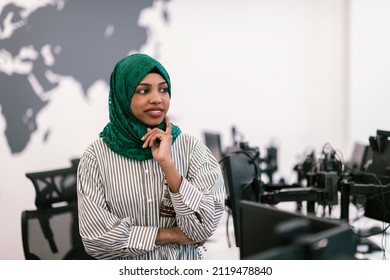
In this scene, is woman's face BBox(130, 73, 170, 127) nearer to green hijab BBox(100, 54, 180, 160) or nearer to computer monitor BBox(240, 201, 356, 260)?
green hijab BBox(100, 54, 180, 160)

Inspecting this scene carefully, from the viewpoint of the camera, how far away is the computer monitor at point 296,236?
3.01 feet

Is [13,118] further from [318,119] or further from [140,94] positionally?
[318,119]

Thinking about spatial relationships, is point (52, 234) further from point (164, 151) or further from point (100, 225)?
point (164, 151)

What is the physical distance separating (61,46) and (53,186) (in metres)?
0.77

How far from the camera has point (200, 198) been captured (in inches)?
55.4

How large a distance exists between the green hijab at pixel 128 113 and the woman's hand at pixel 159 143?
1.3 inches

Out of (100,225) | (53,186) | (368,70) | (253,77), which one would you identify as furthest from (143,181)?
(368,70)

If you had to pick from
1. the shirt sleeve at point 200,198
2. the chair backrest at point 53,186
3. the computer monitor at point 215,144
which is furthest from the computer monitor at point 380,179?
the chair backrest at point 53,186

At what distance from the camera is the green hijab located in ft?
4.66

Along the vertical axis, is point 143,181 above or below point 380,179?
above

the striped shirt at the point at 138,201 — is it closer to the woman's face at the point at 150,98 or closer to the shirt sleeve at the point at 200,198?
the shirt sleeve at the point at 200,198

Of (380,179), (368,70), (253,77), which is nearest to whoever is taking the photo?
(380,179)

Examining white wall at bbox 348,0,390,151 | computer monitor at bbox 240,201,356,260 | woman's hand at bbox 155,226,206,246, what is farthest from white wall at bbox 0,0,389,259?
computer monitor at bbox 240,201,356,260
